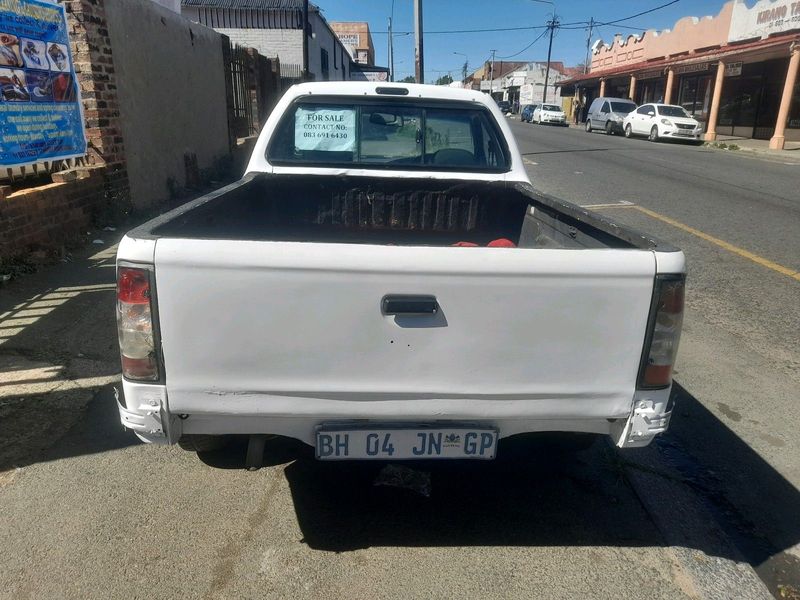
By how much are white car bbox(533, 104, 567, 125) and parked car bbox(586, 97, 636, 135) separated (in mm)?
8597

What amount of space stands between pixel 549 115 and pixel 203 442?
1710 inches

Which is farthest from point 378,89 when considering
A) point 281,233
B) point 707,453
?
point 707,453

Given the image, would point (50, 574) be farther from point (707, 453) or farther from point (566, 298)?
point (707, 453)

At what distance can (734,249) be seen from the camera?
7.68 metres

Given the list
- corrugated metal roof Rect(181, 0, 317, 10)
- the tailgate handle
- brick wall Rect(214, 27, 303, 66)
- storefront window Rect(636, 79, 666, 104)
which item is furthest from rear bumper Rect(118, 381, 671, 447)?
storefront window Rect(636, 79, 666, 104)

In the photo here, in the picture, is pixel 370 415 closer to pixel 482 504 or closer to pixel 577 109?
pixel 482 504

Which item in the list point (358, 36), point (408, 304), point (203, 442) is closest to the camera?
point (408, 304)

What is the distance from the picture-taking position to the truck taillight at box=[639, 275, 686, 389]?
2242mm

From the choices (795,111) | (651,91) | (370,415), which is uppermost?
(651,91)

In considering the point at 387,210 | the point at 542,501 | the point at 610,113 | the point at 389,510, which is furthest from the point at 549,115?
the point at 389,510

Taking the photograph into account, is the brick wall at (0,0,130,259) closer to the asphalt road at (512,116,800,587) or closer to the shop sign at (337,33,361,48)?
the asphalt road at (512,116,800,587)

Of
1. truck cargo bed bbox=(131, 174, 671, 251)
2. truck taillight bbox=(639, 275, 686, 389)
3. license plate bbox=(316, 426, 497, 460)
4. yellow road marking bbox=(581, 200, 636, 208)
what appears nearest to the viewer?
truck taillight bbox=(639, 275, 686, 389)

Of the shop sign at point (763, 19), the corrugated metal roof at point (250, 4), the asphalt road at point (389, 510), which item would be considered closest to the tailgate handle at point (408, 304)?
the asphalt road at point (389, 510)

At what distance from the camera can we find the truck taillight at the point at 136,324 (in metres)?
2.13
